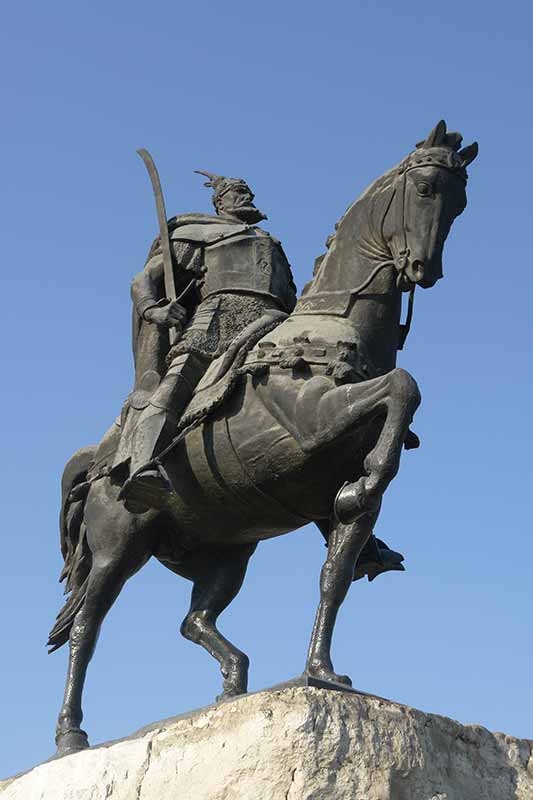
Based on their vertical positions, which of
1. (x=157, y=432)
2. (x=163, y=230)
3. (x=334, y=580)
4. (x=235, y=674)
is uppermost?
(x=163, y=230)

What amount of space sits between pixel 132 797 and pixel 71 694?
154 cm

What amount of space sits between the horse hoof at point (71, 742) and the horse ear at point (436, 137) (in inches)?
169

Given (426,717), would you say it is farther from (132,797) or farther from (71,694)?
(71,694)

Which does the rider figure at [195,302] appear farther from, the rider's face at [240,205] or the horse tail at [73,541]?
the horse tail at [73,541]

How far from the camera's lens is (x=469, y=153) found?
417 inches

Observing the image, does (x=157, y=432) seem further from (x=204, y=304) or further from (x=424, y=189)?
(x=424, y=189)

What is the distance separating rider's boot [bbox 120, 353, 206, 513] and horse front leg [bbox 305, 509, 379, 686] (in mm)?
1185

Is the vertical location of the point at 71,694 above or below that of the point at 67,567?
below

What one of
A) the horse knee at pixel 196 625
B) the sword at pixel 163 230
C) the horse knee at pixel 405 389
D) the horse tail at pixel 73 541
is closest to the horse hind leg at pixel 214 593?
the horse knee at pixel 196 625

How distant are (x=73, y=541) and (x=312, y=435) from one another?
2537mm

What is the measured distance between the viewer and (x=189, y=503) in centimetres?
1072

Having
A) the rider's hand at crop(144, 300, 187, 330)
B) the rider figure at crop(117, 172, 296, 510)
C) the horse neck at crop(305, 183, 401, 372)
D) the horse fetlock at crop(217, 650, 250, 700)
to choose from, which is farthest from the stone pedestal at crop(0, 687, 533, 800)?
the rider's hand at crop(144, 300, 187, 330)

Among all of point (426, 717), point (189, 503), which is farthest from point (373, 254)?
point (426, 717)

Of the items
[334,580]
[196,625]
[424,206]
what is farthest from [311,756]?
[424,206]
